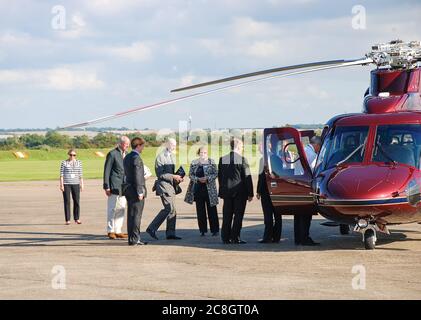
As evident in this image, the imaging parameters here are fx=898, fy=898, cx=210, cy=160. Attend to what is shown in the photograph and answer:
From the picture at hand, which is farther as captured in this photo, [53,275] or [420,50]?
[420,50]

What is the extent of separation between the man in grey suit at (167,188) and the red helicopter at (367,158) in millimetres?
2193

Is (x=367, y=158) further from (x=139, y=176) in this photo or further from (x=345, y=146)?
(x=139, y=176)

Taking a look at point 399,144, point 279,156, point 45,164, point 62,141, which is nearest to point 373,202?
point 399,144

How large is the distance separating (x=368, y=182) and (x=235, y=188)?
296 cm

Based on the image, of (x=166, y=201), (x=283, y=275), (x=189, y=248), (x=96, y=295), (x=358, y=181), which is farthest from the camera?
(x=166, y=201)

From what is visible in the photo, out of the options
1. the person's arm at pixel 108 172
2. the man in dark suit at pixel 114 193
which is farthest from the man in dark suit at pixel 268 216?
the person's arm at pixel 108 172

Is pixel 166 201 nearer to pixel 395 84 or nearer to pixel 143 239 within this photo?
pixel 143 239

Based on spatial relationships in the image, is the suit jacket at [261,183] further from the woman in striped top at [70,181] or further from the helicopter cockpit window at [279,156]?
the woman in striped top at [70,181]

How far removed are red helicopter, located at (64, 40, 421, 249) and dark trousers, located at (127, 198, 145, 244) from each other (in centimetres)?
230

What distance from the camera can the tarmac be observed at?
1048 cm
